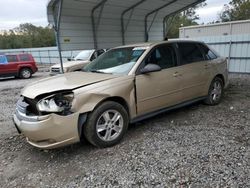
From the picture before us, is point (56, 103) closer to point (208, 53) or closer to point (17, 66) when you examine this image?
point (208, 53)

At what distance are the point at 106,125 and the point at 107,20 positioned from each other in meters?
→ 5.85

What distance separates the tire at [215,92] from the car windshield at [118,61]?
2.28 m

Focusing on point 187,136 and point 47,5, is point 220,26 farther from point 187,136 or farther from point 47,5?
point 187,136

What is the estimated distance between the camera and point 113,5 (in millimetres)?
7875

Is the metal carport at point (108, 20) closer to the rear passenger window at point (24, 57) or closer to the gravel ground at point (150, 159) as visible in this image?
the gravel ground at point (150, 159)

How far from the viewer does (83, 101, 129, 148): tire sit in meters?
3.43

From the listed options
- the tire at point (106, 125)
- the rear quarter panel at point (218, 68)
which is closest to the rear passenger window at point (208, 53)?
the rear quarter panel at point (218, 68)

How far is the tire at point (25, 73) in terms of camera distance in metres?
14.0

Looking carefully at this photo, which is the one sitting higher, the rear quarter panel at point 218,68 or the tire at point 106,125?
the rear quarter panel at point 218,68

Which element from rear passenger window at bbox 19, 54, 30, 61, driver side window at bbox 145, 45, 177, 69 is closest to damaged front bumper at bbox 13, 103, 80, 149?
driver side window at bbox 145, 45, 177, 69

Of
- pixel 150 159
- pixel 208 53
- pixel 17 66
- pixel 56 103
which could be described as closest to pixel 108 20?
pixel 208 53

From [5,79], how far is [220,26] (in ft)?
56.3

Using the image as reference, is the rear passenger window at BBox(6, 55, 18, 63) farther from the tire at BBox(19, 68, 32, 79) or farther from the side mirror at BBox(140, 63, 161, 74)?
the side mirror at BBox(140, 63, 161, 74)

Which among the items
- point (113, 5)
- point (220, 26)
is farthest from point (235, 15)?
point (113, 5)
